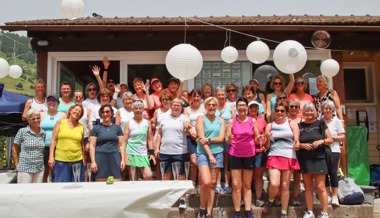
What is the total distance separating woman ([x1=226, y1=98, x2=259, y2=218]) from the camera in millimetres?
4715

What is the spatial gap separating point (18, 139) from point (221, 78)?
4108 mm

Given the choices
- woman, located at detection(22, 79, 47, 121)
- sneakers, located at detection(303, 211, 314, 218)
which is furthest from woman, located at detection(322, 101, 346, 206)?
woman, located at detection(22, 79, 47, 121)

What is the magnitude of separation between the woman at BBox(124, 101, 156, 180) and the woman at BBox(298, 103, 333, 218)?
2.08 m

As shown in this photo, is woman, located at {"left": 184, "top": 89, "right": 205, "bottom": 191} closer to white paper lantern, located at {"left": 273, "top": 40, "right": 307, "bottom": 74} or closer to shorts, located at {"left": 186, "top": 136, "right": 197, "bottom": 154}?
shorts, located at {"left": 186, "top": 136, "right": 197, "bottom": 154}

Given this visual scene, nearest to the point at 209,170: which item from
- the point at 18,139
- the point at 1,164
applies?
the point at 18,139

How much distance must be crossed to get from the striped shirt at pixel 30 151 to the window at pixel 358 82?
745cm

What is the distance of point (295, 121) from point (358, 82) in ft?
16.9

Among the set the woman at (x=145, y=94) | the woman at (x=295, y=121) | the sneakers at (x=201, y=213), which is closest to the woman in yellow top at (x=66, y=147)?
the woman at (x=145, y=94)

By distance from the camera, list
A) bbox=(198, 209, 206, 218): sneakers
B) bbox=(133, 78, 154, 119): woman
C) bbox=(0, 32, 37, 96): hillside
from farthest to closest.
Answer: bbox=(0, 32, 37, 96): hillside, bbox=(133, 78, 154, 119): woman, bbox=(198, 209, 206, 218): sneakers

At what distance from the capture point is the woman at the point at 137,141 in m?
4.88

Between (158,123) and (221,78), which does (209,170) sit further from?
(221,78)

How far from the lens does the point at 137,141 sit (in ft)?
16.1

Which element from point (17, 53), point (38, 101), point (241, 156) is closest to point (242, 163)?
point (241, 156)

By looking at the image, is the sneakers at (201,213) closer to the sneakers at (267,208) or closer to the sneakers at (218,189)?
the sneakers at (218,189)
